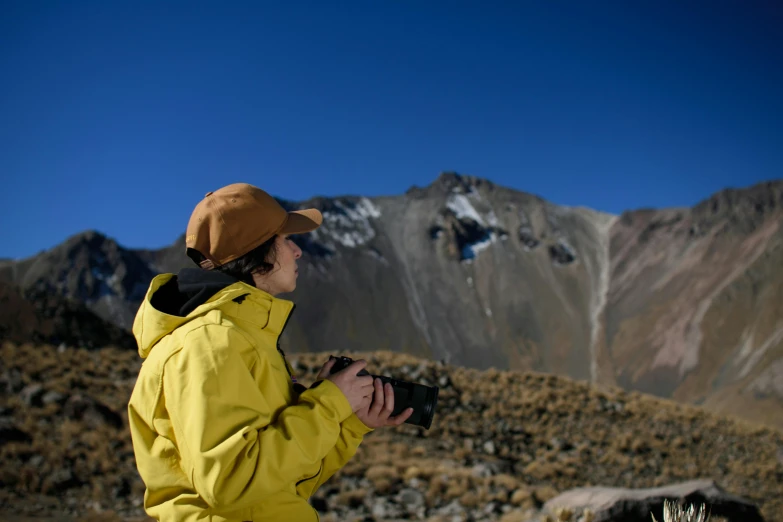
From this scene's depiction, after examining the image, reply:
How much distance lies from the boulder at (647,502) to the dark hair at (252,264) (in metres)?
4.79

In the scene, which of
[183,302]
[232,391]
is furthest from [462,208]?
→ [232,391]

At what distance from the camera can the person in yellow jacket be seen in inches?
72.5

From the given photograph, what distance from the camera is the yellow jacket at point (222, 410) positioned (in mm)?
1833

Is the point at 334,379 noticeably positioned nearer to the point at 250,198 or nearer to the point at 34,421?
the point at 250,198

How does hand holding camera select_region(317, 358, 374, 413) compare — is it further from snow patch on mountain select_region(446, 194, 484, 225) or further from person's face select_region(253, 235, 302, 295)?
snow patch on mountain select_region(446, 194, 484, 225)

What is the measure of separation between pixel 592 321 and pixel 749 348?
1061 inches

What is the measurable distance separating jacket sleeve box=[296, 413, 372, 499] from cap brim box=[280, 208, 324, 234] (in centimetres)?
84

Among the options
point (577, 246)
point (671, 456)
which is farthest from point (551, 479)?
point (577, 246)

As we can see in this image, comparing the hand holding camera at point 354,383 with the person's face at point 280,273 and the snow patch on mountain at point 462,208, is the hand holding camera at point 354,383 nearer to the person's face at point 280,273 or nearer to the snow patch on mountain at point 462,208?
the person's face at point 280,273

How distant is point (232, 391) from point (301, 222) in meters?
0.88

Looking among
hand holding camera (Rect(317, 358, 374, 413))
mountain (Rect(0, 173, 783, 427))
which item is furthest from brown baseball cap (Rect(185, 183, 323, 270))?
mountain (Rect(0, 173, 783, 427))

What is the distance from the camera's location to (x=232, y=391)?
1867 millimetres

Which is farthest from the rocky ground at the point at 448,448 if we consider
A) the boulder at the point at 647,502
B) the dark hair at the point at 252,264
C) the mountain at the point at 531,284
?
the mountain at the point at 531,284

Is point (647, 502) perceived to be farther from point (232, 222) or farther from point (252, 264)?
point (232, 222)
